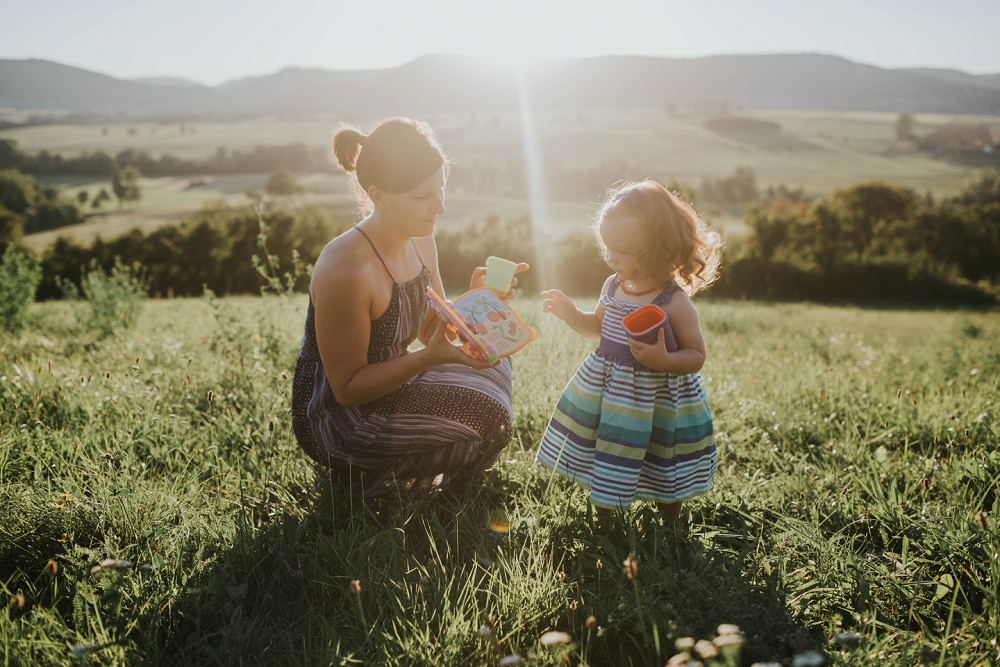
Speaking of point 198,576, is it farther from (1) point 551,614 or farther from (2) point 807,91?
(2) point 807,91

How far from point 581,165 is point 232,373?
71.1 m

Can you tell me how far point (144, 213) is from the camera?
45.3 meters

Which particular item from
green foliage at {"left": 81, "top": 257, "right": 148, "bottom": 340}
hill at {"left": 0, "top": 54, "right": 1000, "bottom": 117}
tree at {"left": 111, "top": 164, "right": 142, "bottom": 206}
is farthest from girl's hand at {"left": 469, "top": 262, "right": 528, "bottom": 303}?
hill at {"left": 0, "top": 54, "right": 1000, "bottom": 117}

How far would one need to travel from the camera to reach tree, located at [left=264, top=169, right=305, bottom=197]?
183 ft

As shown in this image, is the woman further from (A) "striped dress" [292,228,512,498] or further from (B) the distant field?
(B) the distant field

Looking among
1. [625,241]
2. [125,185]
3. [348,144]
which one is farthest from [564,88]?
[625,241]

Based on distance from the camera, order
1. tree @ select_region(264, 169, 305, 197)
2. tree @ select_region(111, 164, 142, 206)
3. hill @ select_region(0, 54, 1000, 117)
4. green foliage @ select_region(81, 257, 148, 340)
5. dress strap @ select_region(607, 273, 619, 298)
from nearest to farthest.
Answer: dress strap @ select_region(607, 273, 619, 298) → green foliage @ select_region(81, 257, 148, 340) → tree @ select_region(111, 164, 142, 206) → tree @ select_region(264, 169, 305, 197) → hill @ select_region(0, 54, 1000, 117)

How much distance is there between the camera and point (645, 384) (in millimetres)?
2246

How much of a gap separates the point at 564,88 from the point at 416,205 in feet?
454

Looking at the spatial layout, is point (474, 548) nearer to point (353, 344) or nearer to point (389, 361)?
point (389, 361)

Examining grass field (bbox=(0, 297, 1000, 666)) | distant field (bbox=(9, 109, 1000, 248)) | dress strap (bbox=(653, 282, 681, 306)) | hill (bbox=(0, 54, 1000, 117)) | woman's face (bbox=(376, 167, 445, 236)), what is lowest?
grass field (bbox=(0, 297, 1000, 666))

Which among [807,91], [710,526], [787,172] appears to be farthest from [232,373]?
[807,91]

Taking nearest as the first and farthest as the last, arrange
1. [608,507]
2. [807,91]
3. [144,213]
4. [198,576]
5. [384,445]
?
[198,576], [608,507], [384,445], [144,213], [807,91]

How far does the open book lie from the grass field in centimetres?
72
